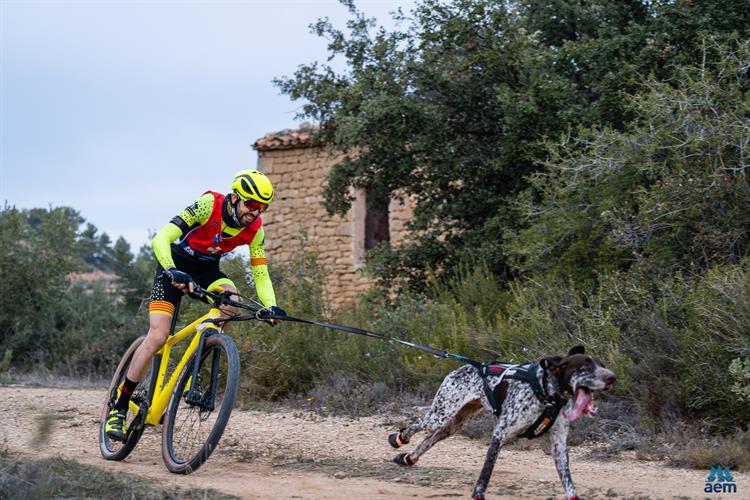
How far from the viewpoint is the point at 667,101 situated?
1020 centimetres

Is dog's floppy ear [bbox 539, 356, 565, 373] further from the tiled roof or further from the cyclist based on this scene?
the tiled roof

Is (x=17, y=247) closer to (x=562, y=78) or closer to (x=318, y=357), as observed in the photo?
(x=318, y=357)

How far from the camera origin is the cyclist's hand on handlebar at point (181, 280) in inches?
248

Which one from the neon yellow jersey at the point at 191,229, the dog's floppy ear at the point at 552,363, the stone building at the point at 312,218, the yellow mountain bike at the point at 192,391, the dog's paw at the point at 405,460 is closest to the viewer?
the dog's floppy ear at the point at 552,363

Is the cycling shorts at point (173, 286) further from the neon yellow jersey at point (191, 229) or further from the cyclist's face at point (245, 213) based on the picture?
the cyclist's face at point (245, 213)

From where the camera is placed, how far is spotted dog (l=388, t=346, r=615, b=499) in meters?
5.10

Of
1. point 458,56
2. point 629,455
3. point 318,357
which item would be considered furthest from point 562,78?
point 629,455

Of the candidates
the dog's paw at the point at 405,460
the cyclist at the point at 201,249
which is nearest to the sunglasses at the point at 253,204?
the cyclist at the point at 201,249

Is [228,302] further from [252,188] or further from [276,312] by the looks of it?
[252,188]

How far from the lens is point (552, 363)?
5.22m

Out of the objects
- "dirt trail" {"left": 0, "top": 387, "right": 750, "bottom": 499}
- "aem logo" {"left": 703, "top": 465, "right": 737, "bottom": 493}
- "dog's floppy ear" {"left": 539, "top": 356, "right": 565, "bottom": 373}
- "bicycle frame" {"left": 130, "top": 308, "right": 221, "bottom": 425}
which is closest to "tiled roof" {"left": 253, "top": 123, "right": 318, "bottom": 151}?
"dirt trail" {"left": 0, "top": 387, "right": 750, "bottom": 499}

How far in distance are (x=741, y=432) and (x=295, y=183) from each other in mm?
13956

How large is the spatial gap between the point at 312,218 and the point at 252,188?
13.2 m

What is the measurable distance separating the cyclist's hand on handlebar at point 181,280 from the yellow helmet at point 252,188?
75cm
